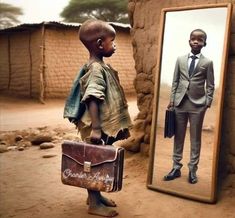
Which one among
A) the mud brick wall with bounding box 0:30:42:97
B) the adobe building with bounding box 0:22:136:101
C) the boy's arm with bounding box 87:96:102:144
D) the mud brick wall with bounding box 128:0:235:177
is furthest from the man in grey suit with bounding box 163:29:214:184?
the mud brick wall with bounding box 0:30:42:97

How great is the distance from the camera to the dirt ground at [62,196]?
2.99 m

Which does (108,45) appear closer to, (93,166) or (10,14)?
(93,166)

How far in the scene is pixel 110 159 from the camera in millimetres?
2633

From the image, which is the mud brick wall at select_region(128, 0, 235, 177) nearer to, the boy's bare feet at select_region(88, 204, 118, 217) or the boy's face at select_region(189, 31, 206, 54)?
the boy's face at select_region(189, 31, 206, 54)

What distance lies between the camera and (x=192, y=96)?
332 centimetres

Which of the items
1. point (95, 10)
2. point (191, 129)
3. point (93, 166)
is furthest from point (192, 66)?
point (95, 10)

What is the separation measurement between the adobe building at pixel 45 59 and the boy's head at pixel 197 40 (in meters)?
7.68

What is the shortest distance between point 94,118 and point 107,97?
200 millimetres

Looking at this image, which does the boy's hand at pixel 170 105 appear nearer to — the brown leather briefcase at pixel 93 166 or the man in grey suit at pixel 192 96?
the man in grey suit at pixel 192 96

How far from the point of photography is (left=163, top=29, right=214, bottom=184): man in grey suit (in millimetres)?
3260

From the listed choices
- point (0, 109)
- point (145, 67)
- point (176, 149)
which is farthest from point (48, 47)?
point (176, 149)

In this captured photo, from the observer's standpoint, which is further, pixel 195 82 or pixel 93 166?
pixel 195 82

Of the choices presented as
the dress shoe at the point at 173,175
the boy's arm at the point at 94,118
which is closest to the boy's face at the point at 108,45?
the boy's arm at the point at 94,118

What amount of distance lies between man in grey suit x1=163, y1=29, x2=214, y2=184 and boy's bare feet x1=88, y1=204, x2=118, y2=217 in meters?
0.77
